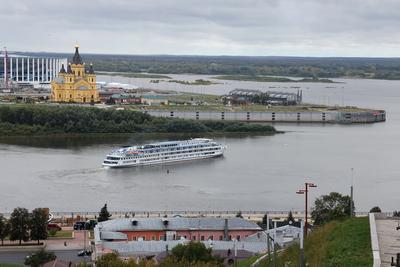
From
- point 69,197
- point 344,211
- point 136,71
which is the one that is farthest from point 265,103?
point 136,71

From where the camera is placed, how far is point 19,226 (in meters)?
7.78

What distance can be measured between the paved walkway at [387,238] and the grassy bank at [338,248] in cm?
A: 6

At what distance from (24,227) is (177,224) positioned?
1393mm

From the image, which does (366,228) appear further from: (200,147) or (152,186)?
(200,147)

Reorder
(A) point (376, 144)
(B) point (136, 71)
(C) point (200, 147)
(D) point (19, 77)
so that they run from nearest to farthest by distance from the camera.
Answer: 1. (C) point (200, 147)
2. (A) point (376, 144)
3. (D) point (19, 77)
4. (B) point (136, 71)

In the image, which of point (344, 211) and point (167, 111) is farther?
point (167, 111)

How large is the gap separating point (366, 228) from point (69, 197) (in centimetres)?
627

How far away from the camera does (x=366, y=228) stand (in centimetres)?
464

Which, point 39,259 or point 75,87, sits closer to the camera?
point 39,259

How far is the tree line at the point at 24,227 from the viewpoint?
7773mm

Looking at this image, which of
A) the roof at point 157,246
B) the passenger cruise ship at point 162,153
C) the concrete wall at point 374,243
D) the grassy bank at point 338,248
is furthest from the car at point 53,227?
the passenger cruise ship at point 162,153

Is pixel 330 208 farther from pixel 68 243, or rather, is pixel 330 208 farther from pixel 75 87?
pixel 75 87

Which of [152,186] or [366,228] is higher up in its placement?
[366,228]

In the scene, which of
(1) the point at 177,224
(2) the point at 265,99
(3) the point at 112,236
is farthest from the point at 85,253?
(2) the point at 265,99
